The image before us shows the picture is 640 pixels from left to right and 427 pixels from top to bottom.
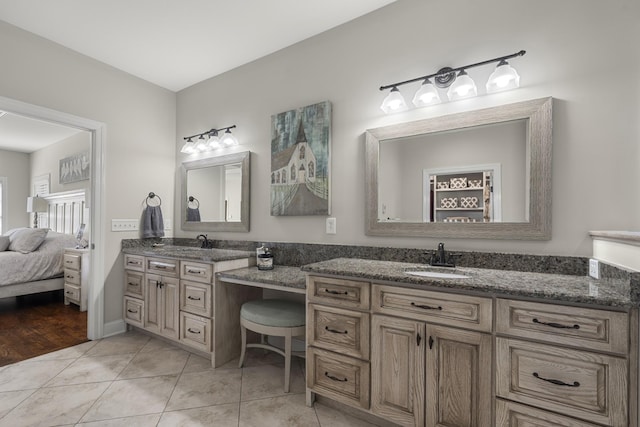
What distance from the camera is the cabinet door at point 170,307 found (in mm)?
2486

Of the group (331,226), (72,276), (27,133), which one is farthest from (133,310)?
(27,133)

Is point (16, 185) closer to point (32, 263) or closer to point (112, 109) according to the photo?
point (32, 263)

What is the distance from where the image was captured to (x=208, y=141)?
10.1 ft

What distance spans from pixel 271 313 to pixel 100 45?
2.76 m

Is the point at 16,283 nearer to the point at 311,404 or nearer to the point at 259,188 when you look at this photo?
the point at 259,188

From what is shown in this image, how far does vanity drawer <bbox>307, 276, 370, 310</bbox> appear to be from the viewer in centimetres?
158

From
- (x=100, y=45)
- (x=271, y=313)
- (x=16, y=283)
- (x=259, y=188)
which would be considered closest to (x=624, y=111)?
(x=271, y=313)

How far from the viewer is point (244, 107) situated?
2.89 m

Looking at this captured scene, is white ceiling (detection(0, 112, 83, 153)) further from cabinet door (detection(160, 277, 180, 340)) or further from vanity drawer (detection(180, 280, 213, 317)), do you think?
vanity drawer (detection(180, 280, 213, 317))

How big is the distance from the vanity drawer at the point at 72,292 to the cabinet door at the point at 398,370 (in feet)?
12.9

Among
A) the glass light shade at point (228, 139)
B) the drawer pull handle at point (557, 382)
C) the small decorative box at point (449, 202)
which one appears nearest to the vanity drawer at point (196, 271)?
the glass light shade at point (228, 139)

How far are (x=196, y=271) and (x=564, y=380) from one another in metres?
2.29

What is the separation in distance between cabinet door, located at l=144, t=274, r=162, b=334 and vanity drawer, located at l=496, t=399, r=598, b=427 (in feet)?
8.48

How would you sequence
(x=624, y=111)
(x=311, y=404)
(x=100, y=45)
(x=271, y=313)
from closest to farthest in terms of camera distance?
(x=624, y=111) → (x=311, y=404) → (x=271, y=313) → (x=100, y=45)
